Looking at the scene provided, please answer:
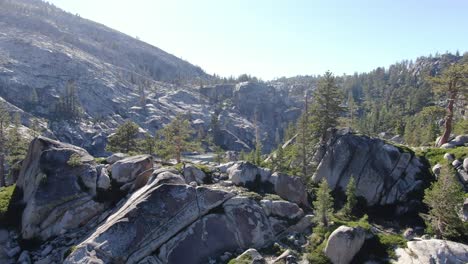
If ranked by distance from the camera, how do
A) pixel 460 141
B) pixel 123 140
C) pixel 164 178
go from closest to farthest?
1. pixel 164 178
2. pixel 460 141
3. pixel 123 140

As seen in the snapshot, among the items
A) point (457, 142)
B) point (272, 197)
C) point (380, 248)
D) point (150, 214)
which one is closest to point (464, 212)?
point (380, 248)

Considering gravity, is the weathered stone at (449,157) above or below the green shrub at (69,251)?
above

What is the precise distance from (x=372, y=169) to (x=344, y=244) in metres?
14.7

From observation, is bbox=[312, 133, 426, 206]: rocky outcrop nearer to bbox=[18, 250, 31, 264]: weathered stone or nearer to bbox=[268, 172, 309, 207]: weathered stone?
bbox=[268, 172, 309, 207]: weathered stone

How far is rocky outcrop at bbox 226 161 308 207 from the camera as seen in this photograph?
113 ft

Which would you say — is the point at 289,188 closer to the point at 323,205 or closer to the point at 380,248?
the point at 323,205

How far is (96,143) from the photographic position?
144250 mm

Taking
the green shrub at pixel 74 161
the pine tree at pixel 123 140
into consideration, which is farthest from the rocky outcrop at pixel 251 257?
the pine tree at pixel 123 140

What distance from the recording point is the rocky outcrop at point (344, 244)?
25641 millimetres

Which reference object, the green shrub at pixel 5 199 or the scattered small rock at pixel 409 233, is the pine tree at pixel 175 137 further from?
the scattered small rock at pixel 409 233

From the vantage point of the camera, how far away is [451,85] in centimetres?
4394

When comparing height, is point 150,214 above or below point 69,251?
above

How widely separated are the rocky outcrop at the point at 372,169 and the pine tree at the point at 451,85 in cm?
1091

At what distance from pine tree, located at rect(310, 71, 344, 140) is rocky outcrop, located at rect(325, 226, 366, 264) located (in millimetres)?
19766
